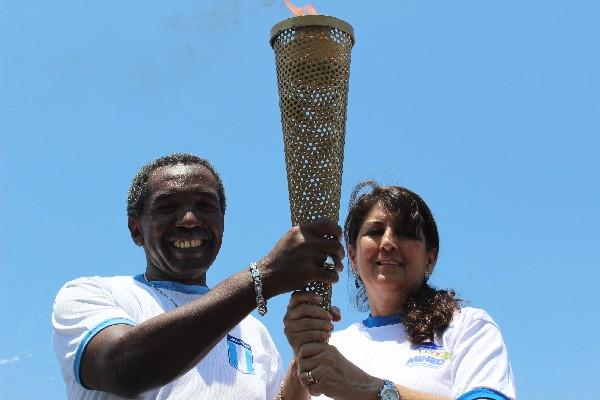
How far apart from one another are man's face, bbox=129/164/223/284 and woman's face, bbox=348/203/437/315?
1.03 metres

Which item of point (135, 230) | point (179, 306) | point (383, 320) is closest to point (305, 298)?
point (179, 306)

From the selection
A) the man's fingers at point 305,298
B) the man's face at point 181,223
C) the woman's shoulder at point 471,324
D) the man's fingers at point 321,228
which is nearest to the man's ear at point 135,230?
the man's face at point 181,223

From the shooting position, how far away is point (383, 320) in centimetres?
527

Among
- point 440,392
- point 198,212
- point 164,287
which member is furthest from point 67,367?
point 440,392

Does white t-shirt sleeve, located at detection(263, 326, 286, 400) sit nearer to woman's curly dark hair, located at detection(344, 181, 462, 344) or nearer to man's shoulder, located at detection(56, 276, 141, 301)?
woman's curly dark hair, located at detection(344, 181, 462, 344)

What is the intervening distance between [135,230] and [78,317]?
1377 mm

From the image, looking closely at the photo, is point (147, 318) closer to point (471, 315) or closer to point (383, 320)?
point (383, 320)

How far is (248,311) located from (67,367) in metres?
1.26

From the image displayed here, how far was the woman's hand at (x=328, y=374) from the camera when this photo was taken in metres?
4.15

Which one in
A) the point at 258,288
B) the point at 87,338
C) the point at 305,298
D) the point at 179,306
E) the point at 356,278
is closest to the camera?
the point at 258,288

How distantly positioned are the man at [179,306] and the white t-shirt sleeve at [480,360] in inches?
45.7

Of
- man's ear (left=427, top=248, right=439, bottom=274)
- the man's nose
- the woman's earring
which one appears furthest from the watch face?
the man's nose

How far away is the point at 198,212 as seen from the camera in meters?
5.36

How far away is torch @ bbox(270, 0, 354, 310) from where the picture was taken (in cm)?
404
